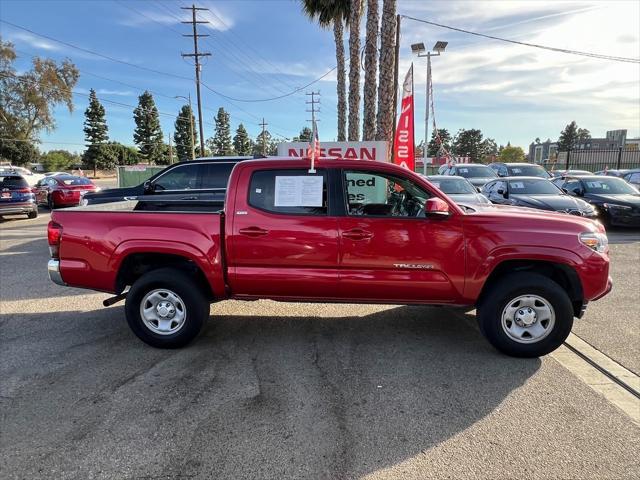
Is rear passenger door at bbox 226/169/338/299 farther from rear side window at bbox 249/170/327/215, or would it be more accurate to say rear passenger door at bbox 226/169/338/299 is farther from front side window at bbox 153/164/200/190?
front side window at bbox 153/164/200/190

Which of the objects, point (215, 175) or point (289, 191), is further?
point (215, 175)

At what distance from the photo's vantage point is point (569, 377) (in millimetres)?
3814

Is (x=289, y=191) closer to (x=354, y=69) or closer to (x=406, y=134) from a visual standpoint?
(x=406, y=134)

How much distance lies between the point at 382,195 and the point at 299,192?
90cm

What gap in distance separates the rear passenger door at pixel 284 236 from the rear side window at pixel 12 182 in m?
14.3

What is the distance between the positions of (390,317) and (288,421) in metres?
2.56

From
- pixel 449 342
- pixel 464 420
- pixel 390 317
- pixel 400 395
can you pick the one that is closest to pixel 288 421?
pixel 400 395

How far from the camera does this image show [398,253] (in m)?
4.11

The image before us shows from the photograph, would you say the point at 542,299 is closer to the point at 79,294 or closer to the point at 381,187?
the point at 381,187

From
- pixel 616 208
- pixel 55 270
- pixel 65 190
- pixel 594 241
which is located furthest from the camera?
pixel 65 190

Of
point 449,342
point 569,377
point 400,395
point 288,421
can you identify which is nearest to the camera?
point 288,421

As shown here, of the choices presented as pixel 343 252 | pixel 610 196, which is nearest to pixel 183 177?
pixel 343 252

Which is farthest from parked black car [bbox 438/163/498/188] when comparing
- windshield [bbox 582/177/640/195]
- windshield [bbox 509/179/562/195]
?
windshield [bbox 509/179/562/195]

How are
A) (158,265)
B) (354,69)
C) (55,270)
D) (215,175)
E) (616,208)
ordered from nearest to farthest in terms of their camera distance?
(55,270), (158,265), (215,175), (616,208), (354,69)
